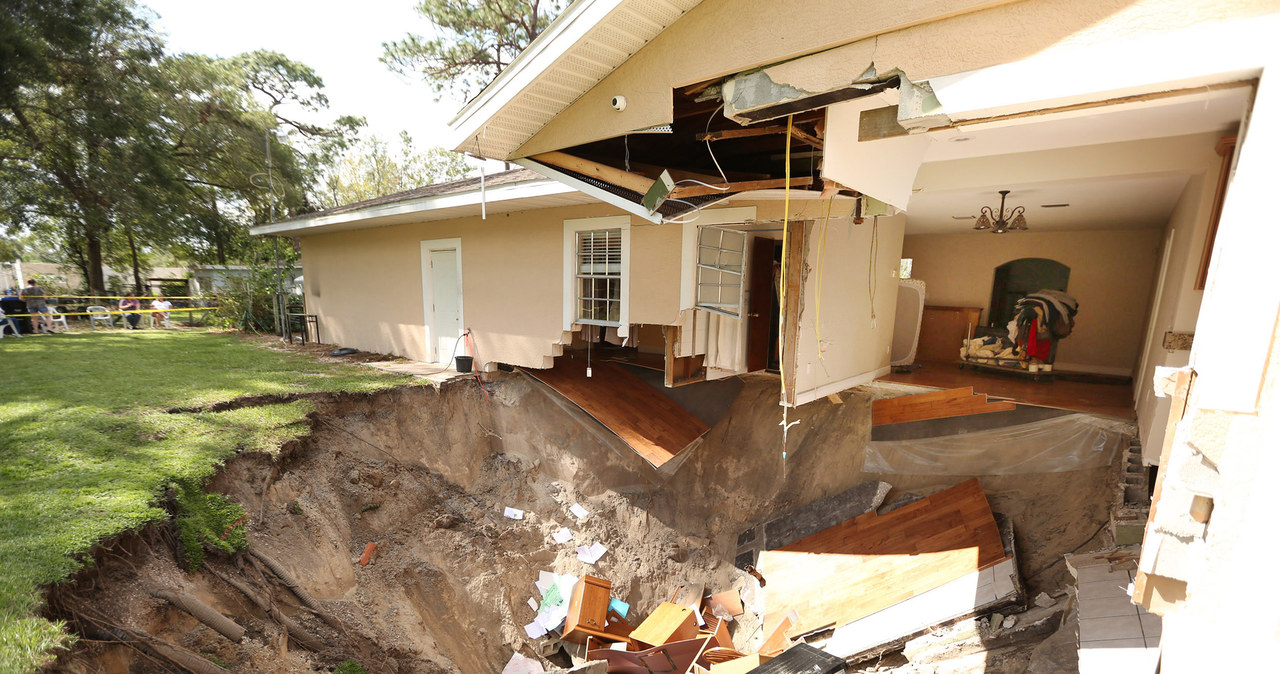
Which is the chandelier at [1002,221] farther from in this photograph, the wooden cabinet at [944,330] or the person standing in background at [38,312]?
the person standing in background at [38,312]

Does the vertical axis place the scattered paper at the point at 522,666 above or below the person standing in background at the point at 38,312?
below

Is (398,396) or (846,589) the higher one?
(398,396)

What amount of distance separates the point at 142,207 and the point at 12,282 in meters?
19.4

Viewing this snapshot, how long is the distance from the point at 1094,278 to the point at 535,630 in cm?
1093

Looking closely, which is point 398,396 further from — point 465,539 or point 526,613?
point 526,613

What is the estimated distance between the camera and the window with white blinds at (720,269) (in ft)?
20.2

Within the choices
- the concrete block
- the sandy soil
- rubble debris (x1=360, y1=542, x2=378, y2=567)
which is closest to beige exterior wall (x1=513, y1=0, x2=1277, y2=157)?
the concrete block

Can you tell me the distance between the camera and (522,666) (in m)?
5.63

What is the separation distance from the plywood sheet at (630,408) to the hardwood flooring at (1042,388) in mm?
3450

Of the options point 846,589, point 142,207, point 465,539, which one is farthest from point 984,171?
point 142,207

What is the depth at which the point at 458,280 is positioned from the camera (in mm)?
8570

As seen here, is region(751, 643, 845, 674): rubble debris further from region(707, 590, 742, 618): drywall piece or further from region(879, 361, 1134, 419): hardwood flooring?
region(879, 361, 1134, 419): hardwood flooring

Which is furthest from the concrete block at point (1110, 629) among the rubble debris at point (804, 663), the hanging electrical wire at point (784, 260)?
the hanging electrical wire at point (784, 260)

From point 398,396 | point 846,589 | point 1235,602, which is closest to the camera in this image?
point 1235,602
